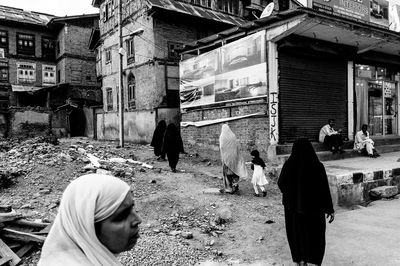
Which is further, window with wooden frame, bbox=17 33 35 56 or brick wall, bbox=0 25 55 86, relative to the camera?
window with wooden frame, bbox=17 33 35 56

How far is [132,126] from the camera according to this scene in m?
17.8

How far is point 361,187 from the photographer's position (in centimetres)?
732

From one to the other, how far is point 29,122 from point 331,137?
20.0m

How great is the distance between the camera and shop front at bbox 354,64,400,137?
1228 centimetres

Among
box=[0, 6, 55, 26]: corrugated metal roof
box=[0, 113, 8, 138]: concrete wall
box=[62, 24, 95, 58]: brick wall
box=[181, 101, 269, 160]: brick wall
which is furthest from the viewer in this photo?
box=[0, 6, 55, 26]: corrugated metal roof

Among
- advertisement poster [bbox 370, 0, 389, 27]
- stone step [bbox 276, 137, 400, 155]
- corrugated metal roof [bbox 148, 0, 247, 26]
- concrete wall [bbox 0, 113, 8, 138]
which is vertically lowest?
stone step [bbox 276, 137, 400, 155]

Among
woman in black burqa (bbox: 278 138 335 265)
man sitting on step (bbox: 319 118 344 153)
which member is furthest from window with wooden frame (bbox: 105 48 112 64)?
woman in black burqa (bbox: 278 138 335 265)

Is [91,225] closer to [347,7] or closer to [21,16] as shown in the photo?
[347,7]

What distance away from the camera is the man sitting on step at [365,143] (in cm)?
1070

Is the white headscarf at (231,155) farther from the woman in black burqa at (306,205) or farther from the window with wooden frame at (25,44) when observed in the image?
the window with wooden frame at (25,44)

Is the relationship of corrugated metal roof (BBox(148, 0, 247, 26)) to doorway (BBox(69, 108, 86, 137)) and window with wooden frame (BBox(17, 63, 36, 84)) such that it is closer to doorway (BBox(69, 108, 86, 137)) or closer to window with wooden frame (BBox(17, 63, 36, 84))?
doorway (BBox(69, 108, 86, 137))

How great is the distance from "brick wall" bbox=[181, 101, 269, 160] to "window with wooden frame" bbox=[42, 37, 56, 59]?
763 inches

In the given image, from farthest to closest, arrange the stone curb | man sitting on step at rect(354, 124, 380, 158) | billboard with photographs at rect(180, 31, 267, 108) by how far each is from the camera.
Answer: man sitting on step at rect(354, 124, 380, 158)
billboard with photographs at rect(180, 31, 267, 108)
the stone curb

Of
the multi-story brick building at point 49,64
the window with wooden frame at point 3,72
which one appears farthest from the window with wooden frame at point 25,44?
the window with wooden frame at point 3,72
